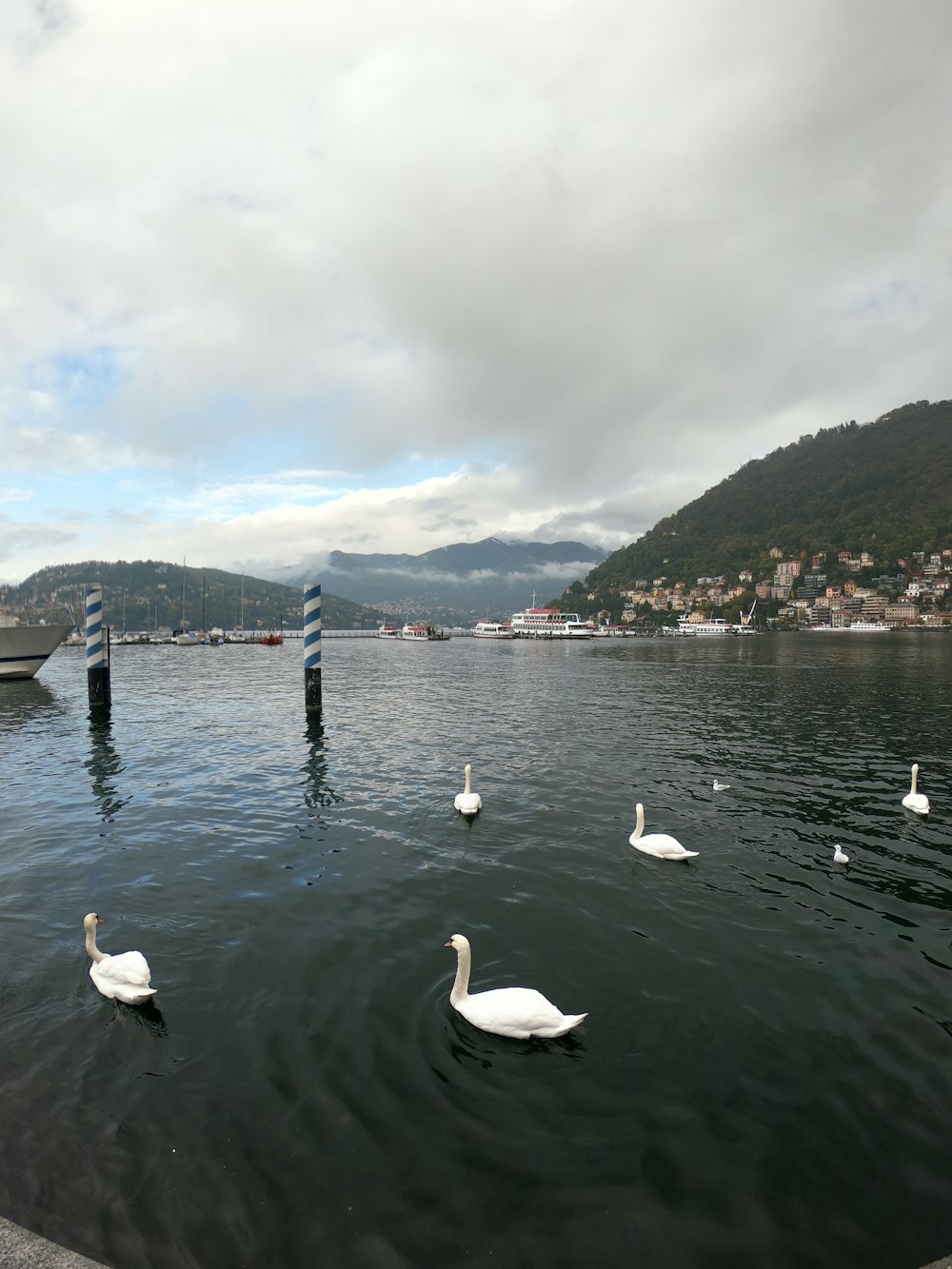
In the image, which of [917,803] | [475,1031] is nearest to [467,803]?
[475,1031]

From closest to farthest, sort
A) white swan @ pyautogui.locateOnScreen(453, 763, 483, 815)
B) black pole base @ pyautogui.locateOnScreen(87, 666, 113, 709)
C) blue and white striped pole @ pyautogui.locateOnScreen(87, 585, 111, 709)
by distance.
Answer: white swan @ pyautogui.locateOnScreen(453, 763, 483, 815), black pole base @ pyautogui.locateOnScreen(87, 666, 113, 709), blue and white striped pole @ pyautogui.locateOnScreen(87, 585, 111, 709)

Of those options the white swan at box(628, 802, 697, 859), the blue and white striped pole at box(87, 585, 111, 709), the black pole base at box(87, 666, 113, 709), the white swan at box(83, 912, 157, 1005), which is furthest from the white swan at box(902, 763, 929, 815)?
the blue and white striped pole at box(87, 585, 111, 709)

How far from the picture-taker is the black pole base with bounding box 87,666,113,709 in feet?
96.9

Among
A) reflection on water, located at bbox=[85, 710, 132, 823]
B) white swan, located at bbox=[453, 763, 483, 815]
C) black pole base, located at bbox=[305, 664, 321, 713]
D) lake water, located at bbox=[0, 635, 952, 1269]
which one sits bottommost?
lake water, located at bbox=[0, 635, 952, 1269]

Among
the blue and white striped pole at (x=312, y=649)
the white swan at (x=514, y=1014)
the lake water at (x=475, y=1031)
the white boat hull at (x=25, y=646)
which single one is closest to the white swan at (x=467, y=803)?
the lake water at (x=475, y=1031)

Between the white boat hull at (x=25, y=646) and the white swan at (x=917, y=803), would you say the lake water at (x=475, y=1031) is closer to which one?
the white swan at (x=917, y=803)

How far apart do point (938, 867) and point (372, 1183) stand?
11.6 m

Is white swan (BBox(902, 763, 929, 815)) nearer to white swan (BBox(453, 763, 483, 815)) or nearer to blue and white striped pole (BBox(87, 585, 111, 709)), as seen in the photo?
white swan (BBox(453, 763, 483, 815))

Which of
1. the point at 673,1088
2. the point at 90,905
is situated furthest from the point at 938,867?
the point at 90,905

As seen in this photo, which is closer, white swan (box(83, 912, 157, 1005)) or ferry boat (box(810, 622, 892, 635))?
white swan (box(83, 912, 157, 1005))

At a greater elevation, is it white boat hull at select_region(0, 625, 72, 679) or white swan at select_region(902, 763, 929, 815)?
white boat hull at select_region(0, 625, 72, 679)

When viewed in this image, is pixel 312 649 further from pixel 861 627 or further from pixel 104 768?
pixel 861 627

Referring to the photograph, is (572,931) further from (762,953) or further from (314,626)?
(314,626)

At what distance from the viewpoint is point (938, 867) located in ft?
37.6
